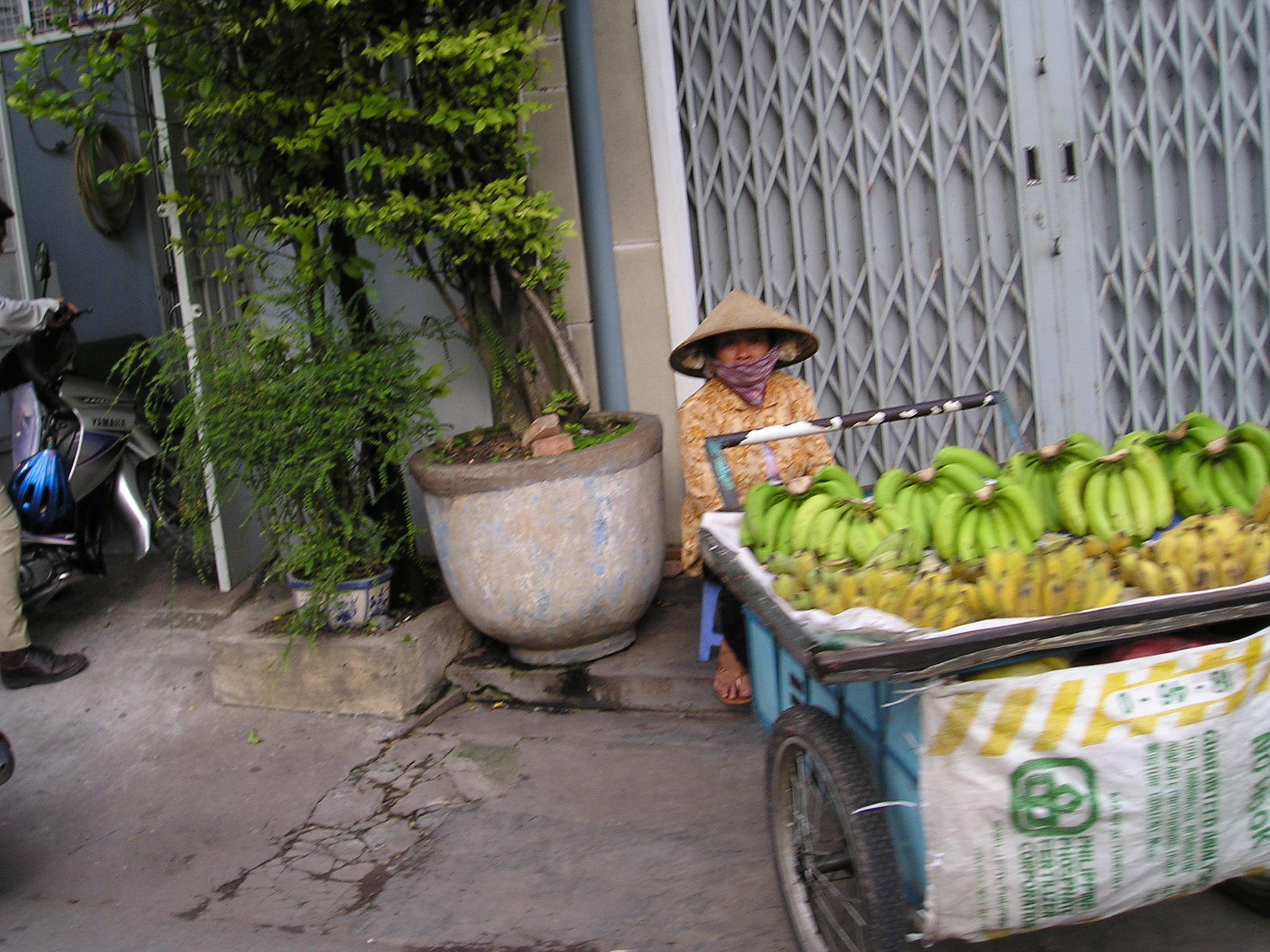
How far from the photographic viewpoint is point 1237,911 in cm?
258

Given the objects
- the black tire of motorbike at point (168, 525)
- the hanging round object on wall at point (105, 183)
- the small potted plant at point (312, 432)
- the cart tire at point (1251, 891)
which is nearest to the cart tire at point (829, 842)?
the cart tire at point (1251, 891)

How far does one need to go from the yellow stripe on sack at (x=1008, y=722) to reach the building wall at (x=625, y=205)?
10.0 feet

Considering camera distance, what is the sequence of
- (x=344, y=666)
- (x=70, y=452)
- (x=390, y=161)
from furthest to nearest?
1. (x=70, y=452)
2. (x=344, y=666)
3. (x=390, y=161)

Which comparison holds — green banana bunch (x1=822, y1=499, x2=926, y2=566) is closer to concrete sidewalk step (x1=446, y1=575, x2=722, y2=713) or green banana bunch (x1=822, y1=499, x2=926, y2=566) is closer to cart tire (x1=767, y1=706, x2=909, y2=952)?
cart tire (x1=767, y1=706, x2=909, y2=952)

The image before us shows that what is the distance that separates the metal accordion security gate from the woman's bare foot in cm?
136

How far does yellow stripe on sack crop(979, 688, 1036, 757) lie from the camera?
1932 millimetres

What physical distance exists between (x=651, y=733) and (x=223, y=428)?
6.06 feet

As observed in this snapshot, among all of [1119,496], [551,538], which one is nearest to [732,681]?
[551,538]

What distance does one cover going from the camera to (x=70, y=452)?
503cm

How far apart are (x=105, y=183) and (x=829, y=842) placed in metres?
5.95

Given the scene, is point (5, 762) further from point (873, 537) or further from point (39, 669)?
point (873, 537)

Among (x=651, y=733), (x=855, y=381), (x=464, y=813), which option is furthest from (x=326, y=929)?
(x=855, y=381)

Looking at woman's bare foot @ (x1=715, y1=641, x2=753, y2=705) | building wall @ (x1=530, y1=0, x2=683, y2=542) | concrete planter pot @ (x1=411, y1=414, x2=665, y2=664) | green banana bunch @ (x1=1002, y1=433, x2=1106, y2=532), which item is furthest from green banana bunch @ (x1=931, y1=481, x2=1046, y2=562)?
building wall @ (x1=530, y1=0, x2=683, y2=542)

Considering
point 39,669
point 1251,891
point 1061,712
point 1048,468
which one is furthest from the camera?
point 39,669
